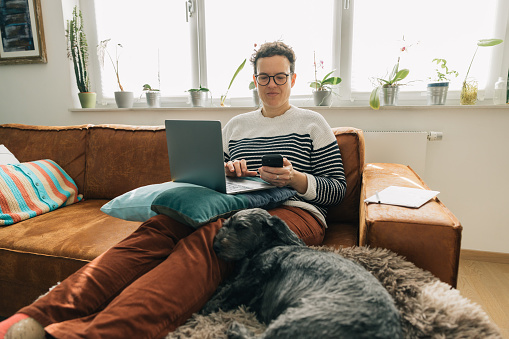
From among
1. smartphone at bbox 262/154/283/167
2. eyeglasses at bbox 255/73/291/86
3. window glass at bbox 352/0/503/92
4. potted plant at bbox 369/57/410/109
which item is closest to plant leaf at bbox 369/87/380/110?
potted plant at bbox 369/57/410/109

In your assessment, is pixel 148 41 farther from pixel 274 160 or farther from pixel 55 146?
pixel 274 160

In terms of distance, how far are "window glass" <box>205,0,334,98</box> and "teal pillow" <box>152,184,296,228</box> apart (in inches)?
53.9

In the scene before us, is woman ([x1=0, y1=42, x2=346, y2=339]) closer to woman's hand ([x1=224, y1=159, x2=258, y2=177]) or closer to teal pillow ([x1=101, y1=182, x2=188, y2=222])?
woman's hand ([x1=224, y1=159, x2=258, y2=177])

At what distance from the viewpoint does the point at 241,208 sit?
1037mm

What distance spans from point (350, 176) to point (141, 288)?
3.39 ft

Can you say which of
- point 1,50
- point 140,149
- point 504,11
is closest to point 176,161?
point 140,149

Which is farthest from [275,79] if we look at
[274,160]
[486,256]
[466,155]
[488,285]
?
[486,256]

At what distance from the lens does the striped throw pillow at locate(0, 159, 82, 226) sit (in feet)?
4.97

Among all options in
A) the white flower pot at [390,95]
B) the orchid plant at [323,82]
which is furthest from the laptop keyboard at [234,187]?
the white flower pot at [390,95]

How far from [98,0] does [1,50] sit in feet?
2.82

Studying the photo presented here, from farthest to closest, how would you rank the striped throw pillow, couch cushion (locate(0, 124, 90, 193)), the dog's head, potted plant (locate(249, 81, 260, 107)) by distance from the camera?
potted plant (locate(249, 81, 260, 107)) → couch cushion (locate(0, 124, 90, 193)) → the striped throw pillow → the dog's head

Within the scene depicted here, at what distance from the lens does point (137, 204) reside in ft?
3.85

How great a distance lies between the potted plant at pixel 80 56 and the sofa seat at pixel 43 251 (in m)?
1.23

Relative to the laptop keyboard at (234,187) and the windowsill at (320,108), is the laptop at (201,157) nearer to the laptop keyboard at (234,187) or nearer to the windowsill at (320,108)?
the laptop keyboard at (234,187)
